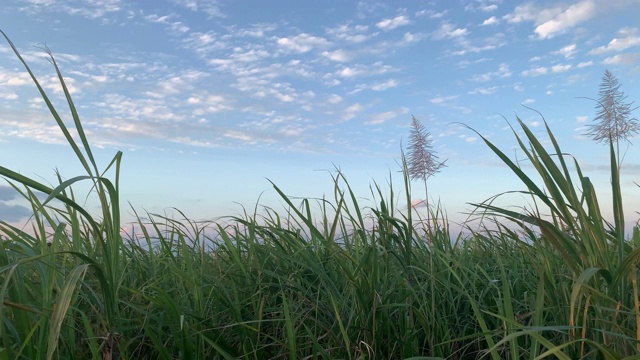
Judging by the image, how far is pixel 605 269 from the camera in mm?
1504

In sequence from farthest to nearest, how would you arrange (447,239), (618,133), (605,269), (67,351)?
1. (447,239)
2. (618,133)
3. (67,351)
4. (605,269)

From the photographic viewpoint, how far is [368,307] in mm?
2096

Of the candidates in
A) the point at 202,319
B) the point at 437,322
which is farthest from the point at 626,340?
the point at 202,319

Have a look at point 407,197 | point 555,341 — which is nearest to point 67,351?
point 407,197

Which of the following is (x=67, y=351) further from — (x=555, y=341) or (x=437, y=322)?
(x=555, y=341)

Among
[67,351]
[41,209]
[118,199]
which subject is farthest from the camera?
[41,209]

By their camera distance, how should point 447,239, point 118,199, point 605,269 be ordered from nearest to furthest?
point 605,269 → point 118,199 → point 447,239

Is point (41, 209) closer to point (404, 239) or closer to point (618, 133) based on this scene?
point (404, 239)

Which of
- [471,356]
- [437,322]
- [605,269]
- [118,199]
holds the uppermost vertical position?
[118,199]

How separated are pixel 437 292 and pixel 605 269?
0.94 meters

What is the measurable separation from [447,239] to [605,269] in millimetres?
1718

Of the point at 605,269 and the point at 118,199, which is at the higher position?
the point at 118,199

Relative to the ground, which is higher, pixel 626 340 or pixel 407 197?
pixel 407 197

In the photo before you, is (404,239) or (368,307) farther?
(404,239)
